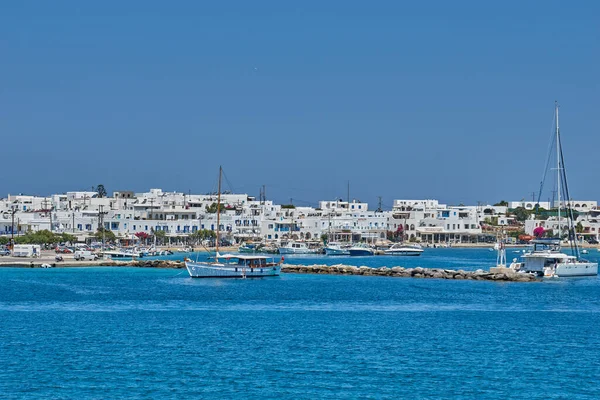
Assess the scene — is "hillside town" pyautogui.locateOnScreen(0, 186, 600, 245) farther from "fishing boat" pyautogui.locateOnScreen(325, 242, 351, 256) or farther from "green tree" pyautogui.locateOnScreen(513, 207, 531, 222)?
"fishing boat" pyautogui.locateOnScreen(325, 242, 351, 256)

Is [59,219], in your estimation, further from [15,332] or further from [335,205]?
[15,332]

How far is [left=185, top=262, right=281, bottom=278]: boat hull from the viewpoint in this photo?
61281mm

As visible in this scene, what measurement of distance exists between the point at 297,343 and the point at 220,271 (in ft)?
98.7

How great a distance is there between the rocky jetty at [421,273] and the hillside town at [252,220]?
4533 centimetres

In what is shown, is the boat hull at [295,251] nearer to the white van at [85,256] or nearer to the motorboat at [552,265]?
the white van at [85,256]

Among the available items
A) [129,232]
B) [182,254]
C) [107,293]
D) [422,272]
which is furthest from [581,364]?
[129,232]

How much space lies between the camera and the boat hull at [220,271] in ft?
201

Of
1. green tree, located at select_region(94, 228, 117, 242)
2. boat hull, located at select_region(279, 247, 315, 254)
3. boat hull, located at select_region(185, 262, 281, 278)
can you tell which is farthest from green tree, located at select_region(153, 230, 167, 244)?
boat hull, located at select_region(185, 262, 281, 278)

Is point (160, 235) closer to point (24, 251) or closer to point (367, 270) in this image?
point (24, 251)

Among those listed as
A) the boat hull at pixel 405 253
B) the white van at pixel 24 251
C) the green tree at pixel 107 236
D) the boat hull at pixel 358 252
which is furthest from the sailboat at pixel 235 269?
the green tree at pixel 107 236

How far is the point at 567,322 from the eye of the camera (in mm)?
38531

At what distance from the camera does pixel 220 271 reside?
61.7 m

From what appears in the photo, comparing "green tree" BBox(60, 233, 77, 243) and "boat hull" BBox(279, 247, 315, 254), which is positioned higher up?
"green tree" BBox(60, 233, 77, 243)

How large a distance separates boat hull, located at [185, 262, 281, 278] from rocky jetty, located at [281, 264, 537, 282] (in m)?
7.44
